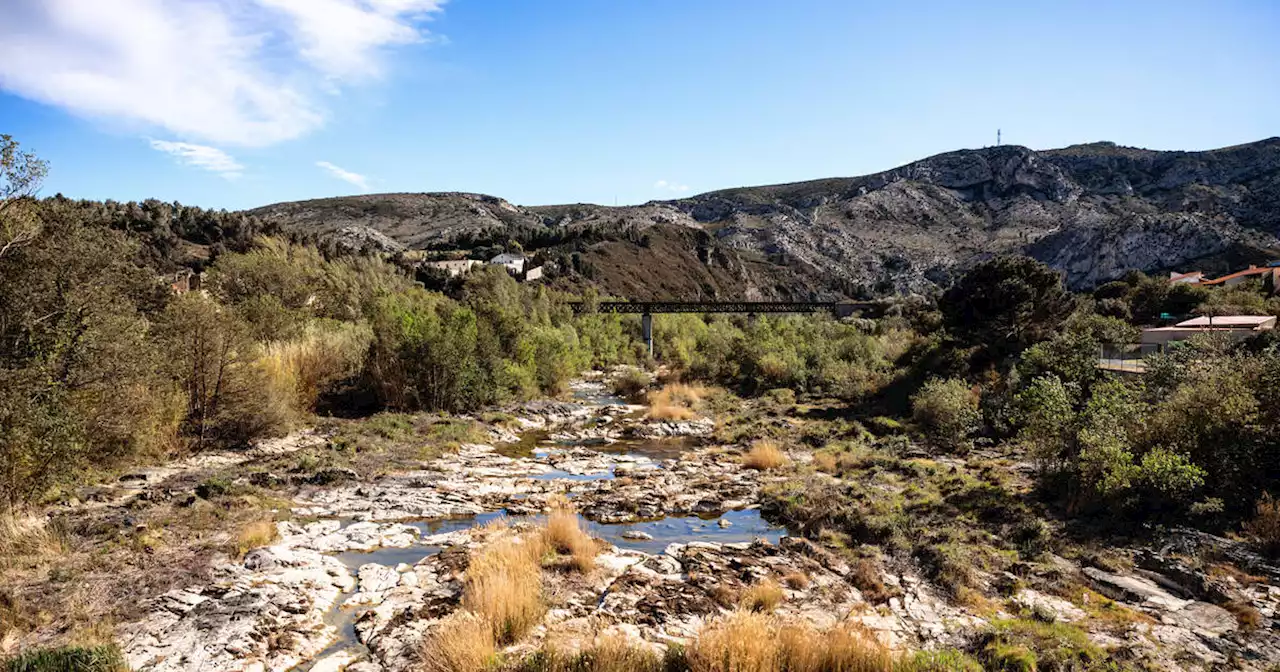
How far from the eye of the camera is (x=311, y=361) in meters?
27.3

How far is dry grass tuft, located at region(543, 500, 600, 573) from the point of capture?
12.5m

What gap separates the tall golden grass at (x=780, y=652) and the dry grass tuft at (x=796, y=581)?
3.25 meters

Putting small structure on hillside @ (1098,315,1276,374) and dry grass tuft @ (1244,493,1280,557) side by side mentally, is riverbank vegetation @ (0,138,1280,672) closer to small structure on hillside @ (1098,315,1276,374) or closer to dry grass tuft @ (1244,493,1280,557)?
dry grass tuft @ (1244,493,1280,557)

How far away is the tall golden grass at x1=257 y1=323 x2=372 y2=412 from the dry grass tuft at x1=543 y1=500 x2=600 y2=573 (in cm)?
1380

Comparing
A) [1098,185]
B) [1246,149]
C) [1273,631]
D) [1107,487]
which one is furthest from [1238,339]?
[1246,149]

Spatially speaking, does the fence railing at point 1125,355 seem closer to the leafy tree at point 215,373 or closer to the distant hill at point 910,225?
the leafy tree at point 215,373

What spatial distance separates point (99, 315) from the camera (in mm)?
13766

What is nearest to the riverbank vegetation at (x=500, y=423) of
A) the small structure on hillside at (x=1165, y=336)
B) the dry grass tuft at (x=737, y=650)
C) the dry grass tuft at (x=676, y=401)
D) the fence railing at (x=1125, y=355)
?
the dry grass tuft at (x=737, y=650)

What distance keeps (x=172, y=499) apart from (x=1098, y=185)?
19522cm

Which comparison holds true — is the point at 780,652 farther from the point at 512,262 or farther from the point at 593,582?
the point at 512,262

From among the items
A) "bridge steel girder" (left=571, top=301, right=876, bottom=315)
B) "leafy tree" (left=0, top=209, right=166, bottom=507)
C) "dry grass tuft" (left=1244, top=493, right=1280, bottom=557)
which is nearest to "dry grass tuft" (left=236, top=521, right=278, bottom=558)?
"leafy tree" (left=0, top=209, right=166, bottom=507)

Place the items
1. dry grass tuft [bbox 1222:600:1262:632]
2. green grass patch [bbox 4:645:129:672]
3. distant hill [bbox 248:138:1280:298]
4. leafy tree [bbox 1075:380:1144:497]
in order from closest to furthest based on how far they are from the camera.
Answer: green grass patch [bbox 4:645:129:672] → dry grass tuft [bbox 1222:600:1262:632] → leafy tree [bbox 1075:380:1144:497] → distant hill [bbox 248:138:1280:298]

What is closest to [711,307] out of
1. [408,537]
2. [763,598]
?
[408,537]

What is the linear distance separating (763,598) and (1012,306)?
2747cm
